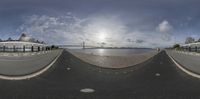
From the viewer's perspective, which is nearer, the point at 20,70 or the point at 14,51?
the point at 20,70

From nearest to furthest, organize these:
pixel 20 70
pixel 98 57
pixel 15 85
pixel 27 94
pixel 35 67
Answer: pixel 27 94, pixel 15 85, pixel 20 70, pixel 35 67, pixel 98 57

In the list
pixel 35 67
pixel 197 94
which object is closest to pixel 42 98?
pixel 197 94

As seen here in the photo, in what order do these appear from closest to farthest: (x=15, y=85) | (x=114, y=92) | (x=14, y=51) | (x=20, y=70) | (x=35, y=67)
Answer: (x=114, y=92) < (x=15, y=85) < (x=20, y=70) < (x=35, y=67) < (x=14, y=51)

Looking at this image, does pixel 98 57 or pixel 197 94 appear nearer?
pixel 197 94

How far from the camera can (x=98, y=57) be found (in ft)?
143

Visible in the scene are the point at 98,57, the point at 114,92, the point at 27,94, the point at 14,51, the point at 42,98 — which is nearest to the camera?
the point at 42,98

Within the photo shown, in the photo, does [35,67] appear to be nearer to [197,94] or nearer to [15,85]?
[15,85]

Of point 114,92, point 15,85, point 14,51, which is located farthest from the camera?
point 14,51

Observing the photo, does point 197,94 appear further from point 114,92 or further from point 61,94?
point 61,94

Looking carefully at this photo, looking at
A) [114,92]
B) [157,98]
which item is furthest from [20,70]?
[157,98]

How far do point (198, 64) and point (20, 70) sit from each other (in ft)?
44.1

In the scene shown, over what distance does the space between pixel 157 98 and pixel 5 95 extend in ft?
21.2

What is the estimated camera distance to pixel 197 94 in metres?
13.1

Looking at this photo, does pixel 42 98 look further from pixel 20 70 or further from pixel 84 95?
pixel 20 70
